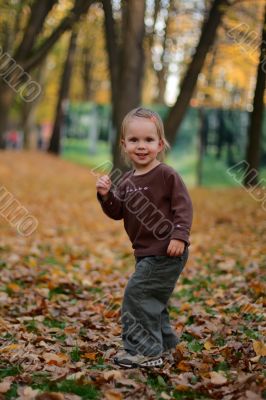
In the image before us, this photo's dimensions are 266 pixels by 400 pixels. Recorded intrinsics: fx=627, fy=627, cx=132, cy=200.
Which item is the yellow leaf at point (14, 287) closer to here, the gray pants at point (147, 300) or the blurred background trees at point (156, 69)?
the gray pants at point (147, 300)

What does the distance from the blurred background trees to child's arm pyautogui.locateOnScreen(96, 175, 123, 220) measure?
29.3 ft

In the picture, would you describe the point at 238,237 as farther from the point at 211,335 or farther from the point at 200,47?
the point at 211,335

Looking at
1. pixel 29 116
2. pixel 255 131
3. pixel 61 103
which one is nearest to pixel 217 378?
pixel 255 131

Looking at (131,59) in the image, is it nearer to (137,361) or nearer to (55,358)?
(55,358)

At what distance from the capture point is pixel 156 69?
37031 mm

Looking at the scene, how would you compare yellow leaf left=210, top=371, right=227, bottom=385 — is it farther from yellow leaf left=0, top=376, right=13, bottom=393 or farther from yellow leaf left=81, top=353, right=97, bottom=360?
yellow leaf left=0, top=376, right=13, bottom=393

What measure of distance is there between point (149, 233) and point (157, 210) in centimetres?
17

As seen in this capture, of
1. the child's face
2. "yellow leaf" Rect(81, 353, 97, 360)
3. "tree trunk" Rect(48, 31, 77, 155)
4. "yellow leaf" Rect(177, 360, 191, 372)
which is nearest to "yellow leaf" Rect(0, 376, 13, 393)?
"yellow leaf" Rect(81, 353, 97, 360)

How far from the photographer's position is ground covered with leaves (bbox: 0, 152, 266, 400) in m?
3.94

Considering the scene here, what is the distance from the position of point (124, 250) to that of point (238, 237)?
220cm

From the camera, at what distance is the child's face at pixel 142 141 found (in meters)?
4.46

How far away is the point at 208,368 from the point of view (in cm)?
427

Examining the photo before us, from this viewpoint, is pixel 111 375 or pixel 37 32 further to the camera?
pixel 37 32

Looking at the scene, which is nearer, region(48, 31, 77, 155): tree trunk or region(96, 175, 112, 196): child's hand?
region(96, 175, 112, 196): child's hand
